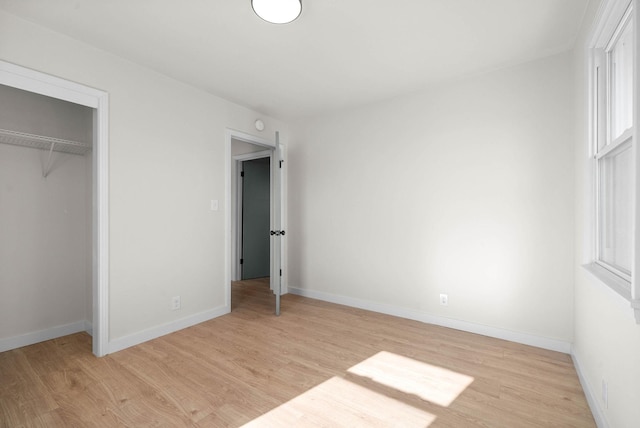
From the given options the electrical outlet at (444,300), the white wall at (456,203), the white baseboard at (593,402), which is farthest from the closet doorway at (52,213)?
the white baseboard at (593,402)

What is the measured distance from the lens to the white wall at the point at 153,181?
7.68 feet

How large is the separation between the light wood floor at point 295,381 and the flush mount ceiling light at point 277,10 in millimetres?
2452

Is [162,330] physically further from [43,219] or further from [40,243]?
[43,219]

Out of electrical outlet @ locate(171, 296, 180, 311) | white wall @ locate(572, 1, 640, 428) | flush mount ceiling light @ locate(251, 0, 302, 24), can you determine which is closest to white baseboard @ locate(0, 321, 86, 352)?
electrical outlet @ locate(171, 296, 180, 311)

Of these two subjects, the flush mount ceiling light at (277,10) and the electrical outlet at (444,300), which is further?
the electrical outlet at (444,300)

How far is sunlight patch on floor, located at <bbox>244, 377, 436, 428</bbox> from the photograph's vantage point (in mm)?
1679

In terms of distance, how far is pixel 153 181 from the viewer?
111 inches

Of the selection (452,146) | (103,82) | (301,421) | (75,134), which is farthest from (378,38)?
(75,134)

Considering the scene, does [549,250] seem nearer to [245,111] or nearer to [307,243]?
[307,243]

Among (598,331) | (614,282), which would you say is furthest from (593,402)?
(614,282)

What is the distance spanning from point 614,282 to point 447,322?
5.89ft

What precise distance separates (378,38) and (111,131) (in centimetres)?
232

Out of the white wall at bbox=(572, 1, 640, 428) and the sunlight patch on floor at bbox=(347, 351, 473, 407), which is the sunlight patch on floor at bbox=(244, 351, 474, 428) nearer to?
the sunlight patch on floor at bbox=(347, 351, 473, 407)

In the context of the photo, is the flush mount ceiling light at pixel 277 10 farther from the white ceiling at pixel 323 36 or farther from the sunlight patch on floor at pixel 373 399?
the sunlight patch on floor at pixel 373 399
